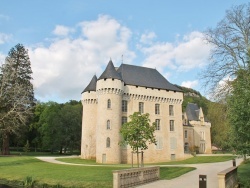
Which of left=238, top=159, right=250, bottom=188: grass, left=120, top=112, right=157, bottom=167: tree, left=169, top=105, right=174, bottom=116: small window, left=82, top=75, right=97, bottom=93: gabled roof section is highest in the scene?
left=82, top=75, right=97, bottom=93: gabled roof section

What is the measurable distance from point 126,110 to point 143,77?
6.06m

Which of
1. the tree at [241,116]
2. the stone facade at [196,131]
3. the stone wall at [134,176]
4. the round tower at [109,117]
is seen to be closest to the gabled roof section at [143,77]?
the round tower at [109,117]

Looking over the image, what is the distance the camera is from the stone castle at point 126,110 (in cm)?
3319

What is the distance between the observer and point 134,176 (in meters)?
14.5

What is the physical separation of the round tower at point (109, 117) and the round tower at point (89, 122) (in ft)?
13.6

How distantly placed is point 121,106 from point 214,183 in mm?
21718

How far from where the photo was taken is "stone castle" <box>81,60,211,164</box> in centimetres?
3319

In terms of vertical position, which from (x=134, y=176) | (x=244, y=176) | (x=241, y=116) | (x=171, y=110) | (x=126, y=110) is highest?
(x=171, y=110)

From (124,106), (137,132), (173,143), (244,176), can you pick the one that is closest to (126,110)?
(124,106)

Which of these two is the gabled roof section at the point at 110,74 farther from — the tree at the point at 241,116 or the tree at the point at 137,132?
the tree at the point at 241,116

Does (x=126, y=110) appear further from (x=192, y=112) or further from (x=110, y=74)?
(x=192, y=112)

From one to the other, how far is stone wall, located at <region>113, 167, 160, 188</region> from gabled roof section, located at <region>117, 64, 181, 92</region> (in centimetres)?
2111

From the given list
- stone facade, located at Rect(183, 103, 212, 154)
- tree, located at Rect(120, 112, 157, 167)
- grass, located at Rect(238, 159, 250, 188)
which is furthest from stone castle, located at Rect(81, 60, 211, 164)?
grass, located at Rect(238, 159, 250, 188)

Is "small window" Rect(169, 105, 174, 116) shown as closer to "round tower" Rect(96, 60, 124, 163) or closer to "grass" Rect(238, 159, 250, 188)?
"round tower" Rect(96, 60, 124, 163)
